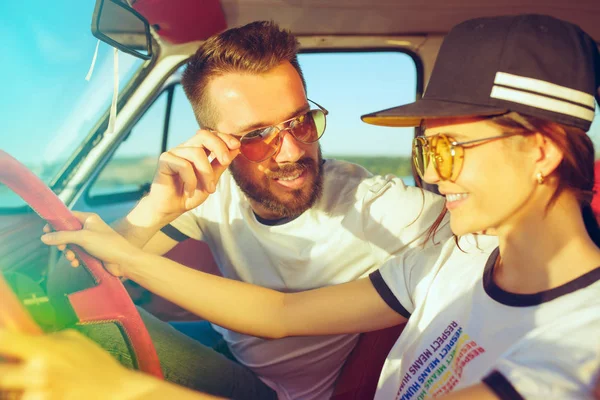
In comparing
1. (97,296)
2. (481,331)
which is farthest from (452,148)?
(97,296)

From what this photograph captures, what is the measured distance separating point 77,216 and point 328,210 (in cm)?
61

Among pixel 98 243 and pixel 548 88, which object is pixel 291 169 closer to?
pixel 98 243

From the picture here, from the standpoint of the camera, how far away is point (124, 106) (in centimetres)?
166

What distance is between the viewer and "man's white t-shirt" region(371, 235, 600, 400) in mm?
587

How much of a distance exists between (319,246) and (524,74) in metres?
0.72

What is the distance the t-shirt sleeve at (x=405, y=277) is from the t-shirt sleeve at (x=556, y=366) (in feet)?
1.15

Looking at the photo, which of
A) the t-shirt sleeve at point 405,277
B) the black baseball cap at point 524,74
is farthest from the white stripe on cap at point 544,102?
the t-shirt sleeve at point 405,277

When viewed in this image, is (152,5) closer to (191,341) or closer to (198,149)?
(198,149)

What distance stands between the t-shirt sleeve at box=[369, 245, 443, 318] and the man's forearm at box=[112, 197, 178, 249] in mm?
483

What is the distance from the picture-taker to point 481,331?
78 cm

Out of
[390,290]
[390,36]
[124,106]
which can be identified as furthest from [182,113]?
[390,290]

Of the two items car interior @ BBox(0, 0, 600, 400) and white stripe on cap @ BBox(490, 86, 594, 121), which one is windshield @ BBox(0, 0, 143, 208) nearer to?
car interior @ BBox(0, 0, 600, 400)

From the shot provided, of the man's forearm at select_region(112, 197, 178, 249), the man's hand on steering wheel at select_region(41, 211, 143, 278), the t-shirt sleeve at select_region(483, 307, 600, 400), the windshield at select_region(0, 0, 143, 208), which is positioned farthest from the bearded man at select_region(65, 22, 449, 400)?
the t-shirt sleeve at select_region(483, 307, 600, 400)

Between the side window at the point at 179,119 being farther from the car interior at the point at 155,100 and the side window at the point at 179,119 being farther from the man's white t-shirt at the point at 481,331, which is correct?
the man's white t-shirt at the point at 481,331
